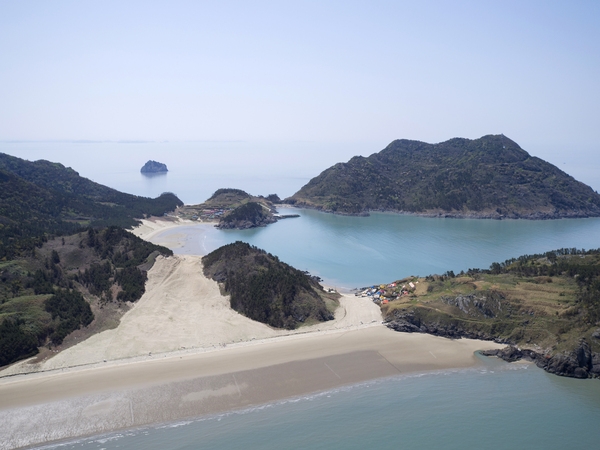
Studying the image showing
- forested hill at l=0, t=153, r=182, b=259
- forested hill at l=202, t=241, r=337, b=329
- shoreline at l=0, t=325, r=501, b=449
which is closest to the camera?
shoreline at l=0, t=325, r=501, b=449

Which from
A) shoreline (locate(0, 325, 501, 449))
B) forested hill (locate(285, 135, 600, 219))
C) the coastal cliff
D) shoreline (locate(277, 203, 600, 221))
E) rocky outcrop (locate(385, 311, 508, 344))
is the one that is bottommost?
shoreline (locate(0, 325, 501, 449))

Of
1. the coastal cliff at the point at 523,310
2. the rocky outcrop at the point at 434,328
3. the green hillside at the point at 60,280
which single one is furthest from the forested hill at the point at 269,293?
the green hillside at the point at 60,280

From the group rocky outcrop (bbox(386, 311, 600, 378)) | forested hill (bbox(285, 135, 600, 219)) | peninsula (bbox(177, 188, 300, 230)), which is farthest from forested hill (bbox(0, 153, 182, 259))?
forested hill (bbox(285, 135, 600, 219))

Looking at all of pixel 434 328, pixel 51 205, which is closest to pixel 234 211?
pixel 51 205

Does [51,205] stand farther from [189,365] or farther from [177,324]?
[189,365]

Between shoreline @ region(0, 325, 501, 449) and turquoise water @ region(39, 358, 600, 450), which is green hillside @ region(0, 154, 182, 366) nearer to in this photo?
shoreline @ region(0, 325, 501, 449)

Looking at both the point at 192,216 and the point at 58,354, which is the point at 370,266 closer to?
the point at 58,354

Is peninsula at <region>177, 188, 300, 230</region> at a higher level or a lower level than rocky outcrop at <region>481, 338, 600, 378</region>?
higher

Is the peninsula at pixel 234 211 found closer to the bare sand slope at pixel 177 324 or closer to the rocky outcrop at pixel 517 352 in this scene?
the bare sand slope at pixel 177 324
